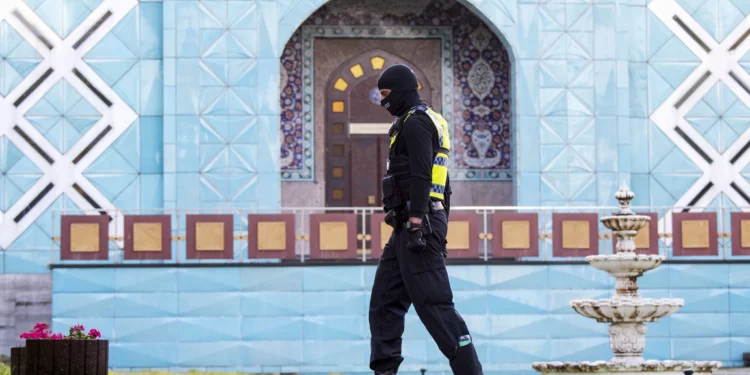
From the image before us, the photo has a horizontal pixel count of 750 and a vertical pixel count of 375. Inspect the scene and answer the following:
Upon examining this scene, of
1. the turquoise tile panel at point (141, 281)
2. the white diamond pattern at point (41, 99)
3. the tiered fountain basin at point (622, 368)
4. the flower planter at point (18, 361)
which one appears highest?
the white diamond pattern at point (41, 99)

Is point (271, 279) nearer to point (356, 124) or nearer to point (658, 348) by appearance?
point (356, 124)

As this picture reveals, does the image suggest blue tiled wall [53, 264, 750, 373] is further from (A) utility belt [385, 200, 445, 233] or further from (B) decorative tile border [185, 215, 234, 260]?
(A) utility belt [385, 200, 445, 233]

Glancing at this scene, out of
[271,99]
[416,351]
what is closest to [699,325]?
[416,351]

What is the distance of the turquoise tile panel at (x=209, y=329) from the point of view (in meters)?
14.4

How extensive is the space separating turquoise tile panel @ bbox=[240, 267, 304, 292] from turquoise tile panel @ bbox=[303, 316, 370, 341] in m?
0.53

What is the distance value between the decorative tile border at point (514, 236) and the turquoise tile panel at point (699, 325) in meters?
1.84

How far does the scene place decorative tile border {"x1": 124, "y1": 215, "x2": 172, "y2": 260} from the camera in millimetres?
14758

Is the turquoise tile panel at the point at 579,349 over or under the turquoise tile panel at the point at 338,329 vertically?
under

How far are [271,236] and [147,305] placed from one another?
1.62 metres

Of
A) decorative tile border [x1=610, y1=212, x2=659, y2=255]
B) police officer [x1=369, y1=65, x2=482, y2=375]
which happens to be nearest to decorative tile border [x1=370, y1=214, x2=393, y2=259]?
decorative tile border [x1=610, y1=212, x2=659, y2=255]

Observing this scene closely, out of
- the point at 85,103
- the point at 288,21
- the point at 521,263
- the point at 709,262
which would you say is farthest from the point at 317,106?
the point at 709,262

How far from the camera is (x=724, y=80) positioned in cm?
1748

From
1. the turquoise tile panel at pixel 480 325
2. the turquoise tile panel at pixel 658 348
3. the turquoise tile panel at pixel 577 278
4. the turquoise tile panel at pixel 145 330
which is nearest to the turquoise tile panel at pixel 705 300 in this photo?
the turquoise tile panel at pixel 658 348

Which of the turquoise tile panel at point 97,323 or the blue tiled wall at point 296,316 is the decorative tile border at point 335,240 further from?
the turquoise tile panel at point 97,323
